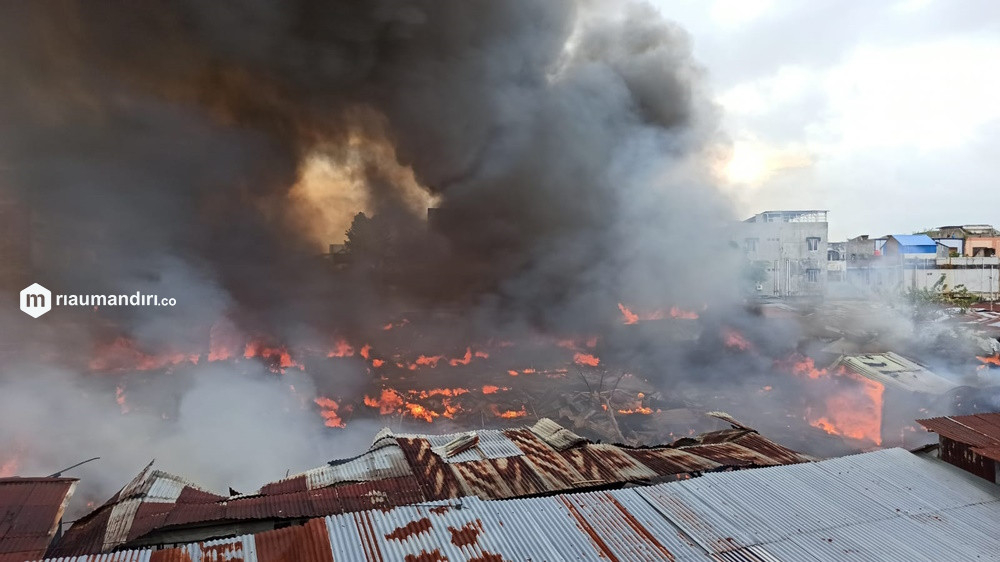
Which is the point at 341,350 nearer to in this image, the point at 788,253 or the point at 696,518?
the point at 696,518

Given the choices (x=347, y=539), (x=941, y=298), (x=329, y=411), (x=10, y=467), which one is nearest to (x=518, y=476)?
(x=347, y=539)

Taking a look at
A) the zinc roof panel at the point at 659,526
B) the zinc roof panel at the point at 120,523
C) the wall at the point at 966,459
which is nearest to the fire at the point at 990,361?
the wall at the point at 966,459

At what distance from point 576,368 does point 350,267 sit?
12.8 metres

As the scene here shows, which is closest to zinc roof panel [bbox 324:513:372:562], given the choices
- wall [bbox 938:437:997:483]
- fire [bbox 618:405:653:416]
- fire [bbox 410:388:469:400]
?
wall [bbox 938:437:997:483]

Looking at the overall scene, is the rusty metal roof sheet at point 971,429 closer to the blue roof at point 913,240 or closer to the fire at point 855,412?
the fire at point 855,412

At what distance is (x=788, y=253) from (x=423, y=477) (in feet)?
123

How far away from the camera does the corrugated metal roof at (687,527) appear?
482 centimetres

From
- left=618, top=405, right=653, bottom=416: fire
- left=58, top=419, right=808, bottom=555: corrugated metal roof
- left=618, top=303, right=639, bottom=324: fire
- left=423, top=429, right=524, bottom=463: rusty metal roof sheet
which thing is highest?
left=618, top=303, right=639, bottom=324: fire

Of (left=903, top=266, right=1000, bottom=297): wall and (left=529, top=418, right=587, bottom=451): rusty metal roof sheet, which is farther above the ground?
(left=903, top=266, right=1000, bottom=297): wall

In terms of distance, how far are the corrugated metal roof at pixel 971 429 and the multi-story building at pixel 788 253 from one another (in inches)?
1183

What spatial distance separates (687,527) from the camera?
18.2 feet

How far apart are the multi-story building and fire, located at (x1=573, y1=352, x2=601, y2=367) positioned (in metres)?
19.7

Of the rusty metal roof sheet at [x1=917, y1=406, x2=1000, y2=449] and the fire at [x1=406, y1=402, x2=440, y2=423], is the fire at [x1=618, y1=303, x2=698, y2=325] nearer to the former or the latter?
the fire at [x1=406, y1=402, x2=440, y2=423]

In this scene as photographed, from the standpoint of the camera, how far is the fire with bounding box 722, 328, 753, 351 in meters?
22.8
